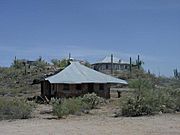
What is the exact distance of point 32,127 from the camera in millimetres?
18766

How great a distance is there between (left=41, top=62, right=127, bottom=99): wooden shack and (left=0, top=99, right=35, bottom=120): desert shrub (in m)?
15.4

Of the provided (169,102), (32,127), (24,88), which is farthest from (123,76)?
(32,127)

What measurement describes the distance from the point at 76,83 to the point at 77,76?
55.4 inches

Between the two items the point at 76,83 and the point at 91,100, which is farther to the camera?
the point at 76,83

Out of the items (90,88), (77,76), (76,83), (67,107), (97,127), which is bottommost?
(97,127)

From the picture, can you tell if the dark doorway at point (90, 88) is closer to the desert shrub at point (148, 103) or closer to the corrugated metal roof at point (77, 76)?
the corrugated metal roof at point (77, 76)

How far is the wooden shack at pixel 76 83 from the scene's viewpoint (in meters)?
40.4

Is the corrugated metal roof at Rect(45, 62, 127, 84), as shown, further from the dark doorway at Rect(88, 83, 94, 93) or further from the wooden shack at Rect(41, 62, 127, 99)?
the dark doorway at Rect(88, 83, 94, 93)

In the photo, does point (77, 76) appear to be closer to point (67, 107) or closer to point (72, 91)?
point (72, 91)

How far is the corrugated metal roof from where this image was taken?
132 ft

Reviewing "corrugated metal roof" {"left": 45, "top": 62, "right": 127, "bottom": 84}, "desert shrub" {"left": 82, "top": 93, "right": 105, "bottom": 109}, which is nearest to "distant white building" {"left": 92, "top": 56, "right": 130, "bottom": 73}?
"corrugated metal roof" {"left": 45, "top": 62, "right": 127, "bottom": 84}

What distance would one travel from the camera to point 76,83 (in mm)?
40250

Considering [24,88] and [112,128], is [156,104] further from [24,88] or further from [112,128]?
[24,88]

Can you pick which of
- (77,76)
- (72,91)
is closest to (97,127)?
(77,76)
